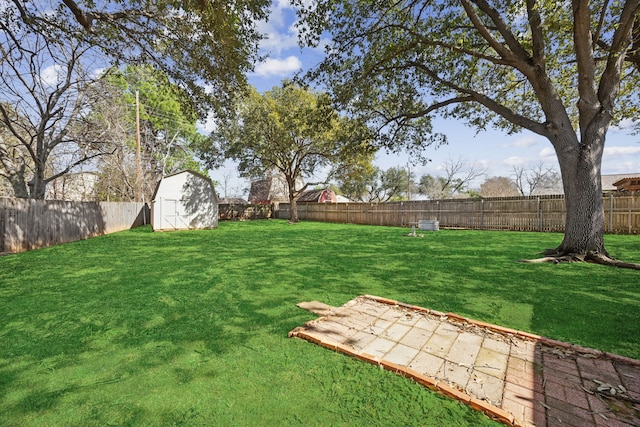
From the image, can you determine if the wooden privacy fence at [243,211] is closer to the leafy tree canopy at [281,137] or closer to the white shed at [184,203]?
the leafy tree canopy at [281,137]

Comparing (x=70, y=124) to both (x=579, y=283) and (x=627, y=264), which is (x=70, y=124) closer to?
(x=579, y=283)

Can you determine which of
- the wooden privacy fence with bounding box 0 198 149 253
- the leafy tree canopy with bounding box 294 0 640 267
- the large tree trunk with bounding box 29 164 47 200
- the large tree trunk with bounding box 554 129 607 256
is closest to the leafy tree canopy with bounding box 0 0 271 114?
the leafy tree canopy with bounding box 294 0 640 267

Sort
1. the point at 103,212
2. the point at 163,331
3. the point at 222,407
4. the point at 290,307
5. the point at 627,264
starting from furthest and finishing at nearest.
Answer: the point at 103,212 → the point at 627,264 → the point at 290,307 → the point at 163,331 → the point at 222,407

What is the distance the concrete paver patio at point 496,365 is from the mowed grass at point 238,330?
19cm

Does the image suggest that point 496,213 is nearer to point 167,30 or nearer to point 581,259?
point 581,259

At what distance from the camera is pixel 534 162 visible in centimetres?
3472

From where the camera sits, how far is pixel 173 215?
49.7 ft

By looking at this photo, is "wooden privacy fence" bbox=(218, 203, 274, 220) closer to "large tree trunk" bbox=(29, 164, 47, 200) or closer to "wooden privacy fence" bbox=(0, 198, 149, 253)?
"wooden privacy fence" bbox=(0, 198, 149, 253)

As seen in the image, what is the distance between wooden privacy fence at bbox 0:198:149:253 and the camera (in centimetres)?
774

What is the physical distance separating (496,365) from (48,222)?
41.5ft

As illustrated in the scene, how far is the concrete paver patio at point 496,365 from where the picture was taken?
1673 millimetres

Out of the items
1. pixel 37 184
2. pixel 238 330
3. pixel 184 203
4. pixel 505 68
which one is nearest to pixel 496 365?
pixel 238 330

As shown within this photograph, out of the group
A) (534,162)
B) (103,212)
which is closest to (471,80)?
(103,212)

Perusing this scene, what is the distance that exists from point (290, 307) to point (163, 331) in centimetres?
137
